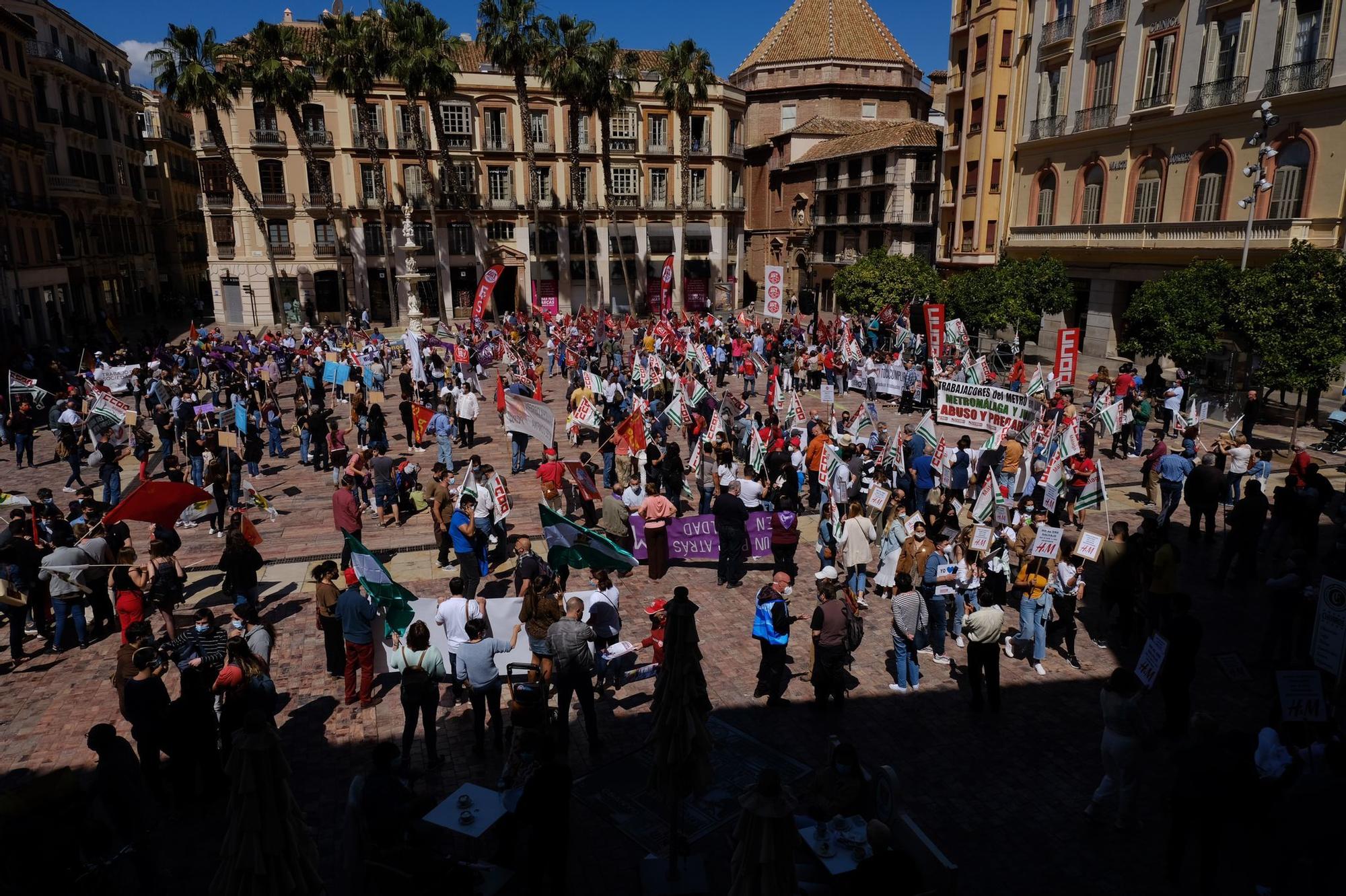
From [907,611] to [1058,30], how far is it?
124 ft

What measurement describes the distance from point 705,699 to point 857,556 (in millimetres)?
6266

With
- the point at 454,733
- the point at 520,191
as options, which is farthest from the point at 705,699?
the point at 520,191

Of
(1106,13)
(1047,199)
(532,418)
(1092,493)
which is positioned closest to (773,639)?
(1092,493)

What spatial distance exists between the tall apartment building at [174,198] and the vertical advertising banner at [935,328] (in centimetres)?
5998

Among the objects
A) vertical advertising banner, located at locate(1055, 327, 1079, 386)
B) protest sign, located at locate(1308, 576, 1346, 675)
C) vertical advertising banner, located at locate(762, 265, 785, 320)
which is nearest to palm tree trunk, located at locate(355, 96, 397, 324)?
vertical advertising banner, located at locate(762, 265, 785, 320)

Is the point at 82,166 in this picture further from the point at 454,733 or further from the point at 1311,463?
the point at 1311,463

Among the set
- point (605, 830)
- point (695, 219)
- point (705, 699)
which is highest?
point (695, 219)

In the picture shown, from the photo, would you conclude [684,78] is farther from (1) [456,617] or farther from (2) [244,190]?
(1) [456,617]

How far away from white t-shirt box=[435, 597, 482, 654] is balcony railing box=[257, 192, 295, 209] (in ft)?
163

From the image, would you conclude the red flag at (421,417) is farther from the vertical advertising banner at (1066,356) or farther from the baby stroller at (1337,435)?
the baby stroller at (1337,435)

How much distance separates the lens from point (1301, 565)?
10102mm

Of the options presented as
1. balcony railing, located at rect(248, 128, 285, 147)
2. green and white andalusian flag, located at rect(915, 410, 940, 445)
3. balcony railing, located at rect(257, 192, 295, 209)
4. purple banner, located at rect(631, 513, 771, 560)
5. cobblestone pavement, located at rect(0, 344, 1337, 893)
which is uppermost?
balcony railing, located at rect(248, 128, 285, 147)

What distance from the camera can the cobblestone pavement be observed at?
24.7 ft

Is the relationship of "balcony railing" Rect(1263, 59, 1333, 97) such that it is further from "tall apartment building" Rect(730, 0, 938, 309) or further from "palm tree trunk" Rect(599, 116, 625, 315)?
"palm tree trunk" Rect(599, 116, 625, 315)
